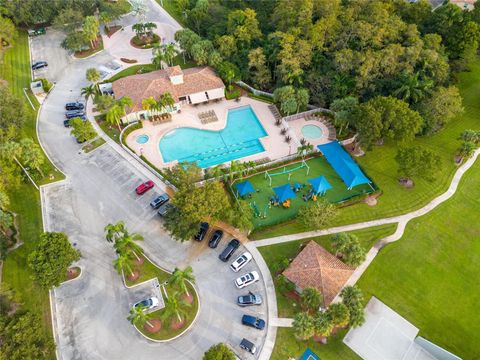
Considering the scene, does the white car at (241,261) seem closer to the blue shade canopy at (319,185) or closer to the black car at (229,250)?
the black car at (229,250)

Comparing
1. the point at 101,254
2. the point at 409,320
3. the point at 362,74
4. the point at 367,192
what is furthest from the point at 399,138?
the point at 101,254

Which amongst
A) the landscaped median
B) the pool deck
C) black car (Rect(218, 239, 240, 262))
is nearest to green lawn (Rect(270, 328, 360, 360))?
the landscaped median

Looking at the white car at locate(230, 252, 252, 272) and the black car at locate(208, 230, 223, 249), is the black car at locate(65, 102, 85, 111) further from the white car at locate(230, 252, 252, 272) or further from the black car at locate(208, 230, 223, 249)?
the white car at locate(230, 252, 252, 272)

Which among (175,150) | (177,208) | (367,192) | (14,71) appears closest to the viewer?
(177,208)

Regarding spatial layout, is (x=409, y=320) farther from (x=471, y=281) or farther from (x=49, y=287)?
(x=49, y=287)

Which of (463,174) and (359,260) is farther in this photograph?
(463,174)

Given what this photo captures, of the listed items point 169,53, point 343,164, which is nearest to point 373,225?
point 343,164
